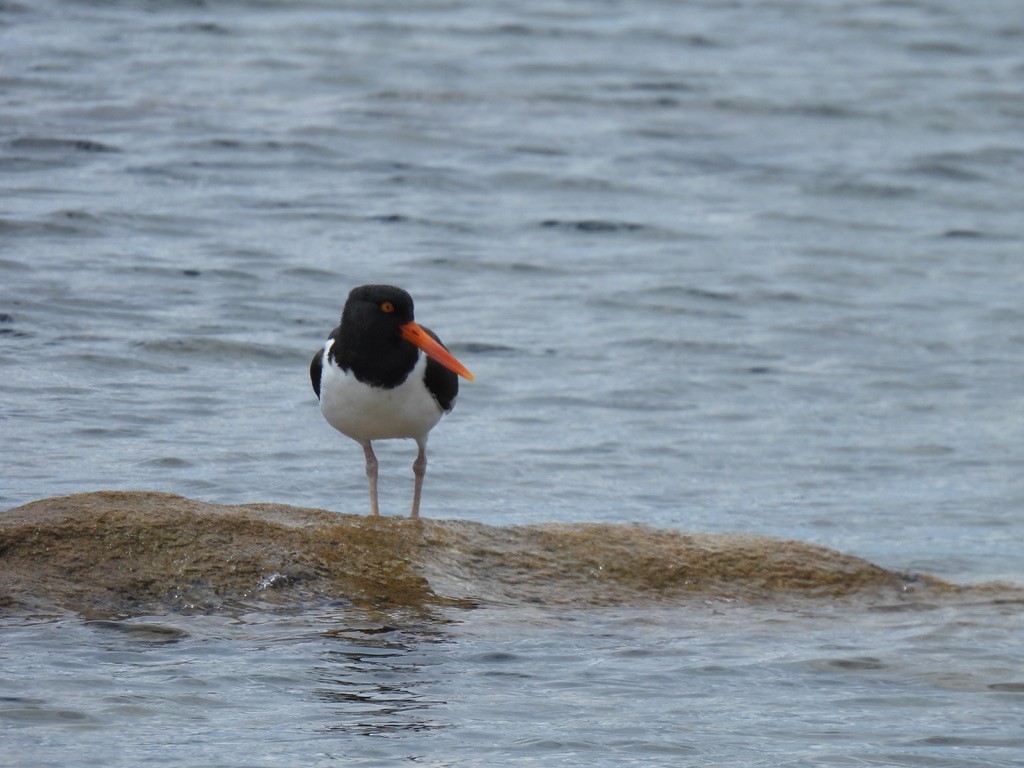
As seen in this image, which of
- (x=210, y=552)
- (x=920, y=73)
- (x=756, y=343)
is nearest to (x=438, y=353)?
(x=210, y=552)

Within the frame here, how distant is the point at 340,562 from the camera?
6305mm

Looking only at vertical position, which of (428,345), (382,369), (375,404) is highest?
(428,345)

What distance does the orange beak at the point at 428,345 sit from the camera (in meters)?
7.21

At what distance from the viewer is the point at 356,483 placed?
30.0 feet

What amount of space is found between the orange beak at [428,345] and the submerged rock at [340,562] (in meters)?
0.78

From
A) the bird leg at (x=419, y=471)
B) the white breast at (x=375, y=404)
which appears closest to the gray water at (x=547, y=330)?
the bird leg at (x=419, y=471)

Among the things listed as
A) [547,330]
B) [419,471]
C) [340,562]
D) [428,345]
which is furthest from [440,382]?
[547,330]

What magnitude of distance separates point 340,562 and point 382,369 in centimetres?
110

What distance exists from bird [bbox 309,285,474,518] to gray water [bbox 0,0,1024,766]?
1.26 metres

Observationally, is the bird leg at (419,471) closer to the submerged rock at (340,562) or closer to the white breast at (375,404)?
the white breast at (375,404)

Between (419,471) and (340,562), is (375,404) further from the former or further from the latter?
(340,562)

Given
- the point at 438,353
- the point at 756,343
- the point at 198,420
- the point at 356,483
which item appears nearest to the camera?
the point at 438,353

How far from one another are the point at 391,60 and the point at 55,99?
4161 millimetres

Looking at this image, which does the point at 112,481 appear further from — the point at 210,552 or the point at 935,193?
the point at 935,193
